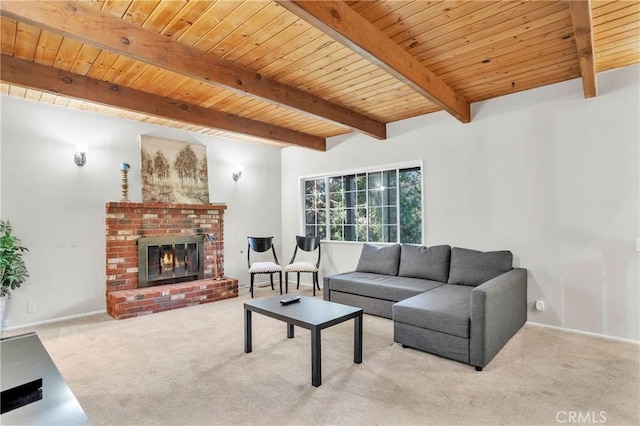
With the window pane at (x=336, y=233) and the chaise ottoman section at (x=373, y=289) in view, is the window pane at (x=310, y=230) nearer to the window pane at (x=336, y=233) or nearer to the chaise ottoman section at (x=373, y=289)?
the window pane at (x=336, y=233)

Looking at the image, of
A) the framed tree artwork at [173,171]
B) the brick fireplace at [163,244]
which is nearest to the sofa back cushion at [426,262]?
the brick fireplace at [163,244]

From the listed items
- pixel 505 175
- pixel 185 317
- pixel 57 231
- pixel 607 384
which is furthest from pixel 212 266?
pixel 607 384

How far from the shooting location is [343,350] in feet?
9.68

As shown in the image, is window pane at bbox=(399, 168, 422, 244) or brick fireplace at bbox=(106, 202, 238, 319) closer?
brick fireplace at bbox=(106, 202, 238, 319)

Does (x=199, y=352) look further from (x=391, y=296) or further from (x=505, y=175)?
(x=505, y=175)

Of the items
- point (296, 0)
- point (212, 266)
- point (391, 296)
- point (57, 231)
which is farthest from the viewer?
point (212, 266)

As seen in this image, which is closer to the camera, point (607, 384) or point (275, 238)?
point (607, 384)

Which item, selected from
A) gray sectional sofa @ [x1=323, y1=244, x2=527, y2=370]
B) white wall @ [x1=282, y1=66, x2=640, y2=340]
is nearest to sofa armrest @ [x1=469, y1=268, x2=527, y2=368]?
gray sectional sofa @ [x1=323, y1=244, x2=527, y2=370]

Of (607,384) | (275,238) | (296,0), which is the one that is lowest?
(607,384)

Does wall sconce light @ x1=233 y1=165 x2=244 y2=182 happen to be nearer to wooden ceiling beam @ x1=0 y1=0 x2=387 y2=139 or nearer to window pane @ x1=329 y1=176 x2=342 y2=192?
window pane @ x1=329 y1=176 x2=342 y2=192

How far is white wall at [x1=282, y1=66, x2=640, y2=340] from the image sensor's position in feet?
10.3

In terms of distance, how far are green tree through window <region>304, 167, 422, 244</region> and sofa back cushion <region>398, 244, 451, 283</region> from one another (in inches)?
16.6

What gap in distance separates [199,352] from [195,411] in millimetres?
930

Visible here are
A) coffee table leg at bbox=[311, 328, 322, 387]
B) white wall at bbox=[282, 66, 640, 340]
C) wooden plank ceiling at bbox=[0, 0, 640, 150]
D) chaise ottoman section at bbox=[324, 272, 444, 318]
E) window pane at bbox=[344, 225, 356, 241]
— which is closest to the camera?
wooden plank ceiling at bbox=[0, 0, 640, 150]
